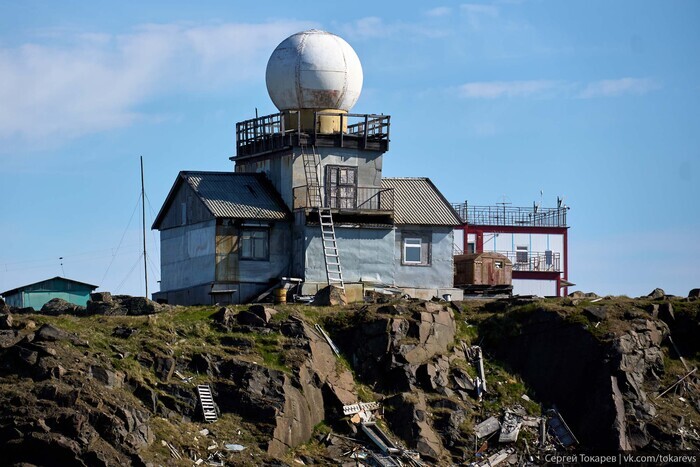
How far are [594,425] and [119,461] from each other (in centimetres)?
1851

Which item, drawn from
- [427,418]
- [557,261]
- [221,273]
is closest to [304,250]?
[221,273]

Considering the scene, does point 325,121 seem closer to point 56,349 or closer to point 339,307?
point 339,307

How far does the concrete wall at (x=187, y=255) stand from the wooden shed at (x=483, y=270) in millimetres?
12649

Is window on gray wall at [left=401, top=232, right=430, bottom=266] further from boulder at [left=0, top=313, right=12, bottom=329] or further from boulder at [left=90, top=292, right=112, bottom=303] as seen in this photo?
boulder at [left=0, top=313, right=12, bottom=329]

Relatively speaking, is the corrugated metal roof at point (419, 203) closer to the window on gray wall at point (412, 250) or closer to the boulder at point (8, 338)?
the window on gray wall at point (412, 250)

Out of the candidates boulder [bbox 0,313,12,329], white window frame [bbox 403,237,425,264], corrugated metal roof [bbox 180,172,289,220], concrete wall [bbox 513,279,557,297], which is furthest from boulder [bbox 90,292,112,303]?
concrete wall [bbox 513,279,557,297]

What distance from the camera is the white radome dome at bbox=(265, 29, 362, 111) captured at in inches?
2665

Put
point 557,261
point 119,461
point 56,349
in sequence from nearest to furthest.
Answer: point 119,461, point 56,349, point 557,261

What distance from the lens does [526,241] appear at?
8706cm

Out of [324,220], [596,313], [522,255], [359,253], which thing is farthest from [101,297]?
[522,255]

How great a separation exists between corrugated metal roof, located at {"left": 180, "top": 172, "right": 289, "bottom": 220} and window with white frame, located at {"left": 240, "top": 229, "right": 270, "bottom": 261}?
72 cm

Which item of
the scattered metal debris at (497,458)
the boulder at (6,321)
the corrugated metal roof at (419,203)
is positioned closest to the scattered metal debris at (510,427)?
the scattered metal debris at (497,458)

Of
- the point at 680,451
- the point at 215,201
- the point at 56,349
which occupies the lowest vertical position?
the point at 680,451

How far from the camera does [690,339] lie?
61.9 m
